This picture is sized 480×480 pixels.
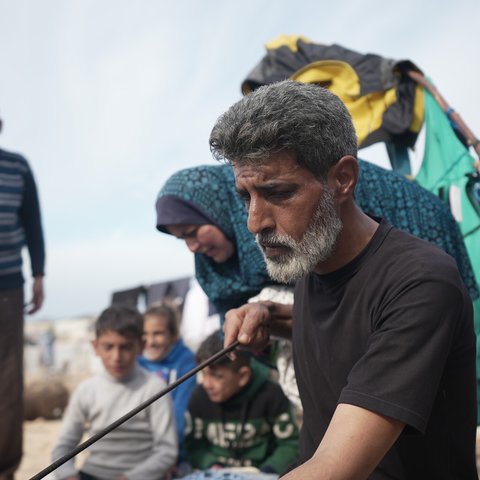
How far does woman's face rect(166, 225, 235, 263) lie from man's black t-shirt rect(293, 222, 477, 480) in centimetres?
109

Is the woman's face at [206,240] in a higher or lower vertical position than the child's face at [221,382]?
higher

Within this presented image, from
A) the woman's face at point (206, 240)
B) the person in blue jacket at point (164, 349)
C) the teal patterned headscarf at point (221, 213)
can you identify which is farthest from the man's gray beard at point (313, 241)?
the person in blue jacket at point (164, 349)

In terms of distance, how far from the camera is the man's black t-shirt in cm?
132

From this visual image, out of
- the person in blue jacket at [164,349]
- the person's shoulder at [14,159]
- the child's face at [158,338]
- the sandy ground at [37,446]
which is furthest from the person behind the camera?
the sandy ground at [37,446]

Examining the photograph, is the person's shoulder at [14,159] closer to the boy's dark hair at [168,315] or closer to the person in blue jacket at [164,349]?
the person in blue jacket at [164,349]

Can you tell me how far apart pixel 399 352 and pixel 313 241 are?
0.39 m

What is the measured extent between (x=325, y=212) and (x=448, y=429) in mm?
623

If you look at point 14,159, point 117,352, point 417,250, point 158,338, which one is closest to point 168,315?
point 158,338

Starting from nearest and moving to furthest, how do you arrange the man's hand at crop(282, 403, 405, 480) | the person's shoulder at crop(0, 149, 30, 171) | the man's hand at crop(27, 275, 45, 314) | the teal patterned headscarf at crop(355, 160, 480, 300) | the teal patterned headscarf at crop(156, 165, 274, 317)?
the man's hand at crop(282, 403, 405, 480), the teal patterned headscarf at crop(355, 160, 480, 300), the teal patterned headscarf at crop(156, 165, 274, 317), the person's shoulder at crop(0, 149, 30, 171), the man's hand at crop(27, 275, 45, 314)

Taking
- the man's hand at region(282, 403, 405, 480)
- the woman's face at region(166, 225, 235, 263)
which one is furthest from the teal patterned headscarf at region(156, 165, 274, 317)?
the man's hand at region(282, 403, 405, 480)

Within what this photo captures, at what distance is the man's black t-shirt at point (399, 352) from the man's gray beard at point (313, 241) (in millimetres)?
→ 88

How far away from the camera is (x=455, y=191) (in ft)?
10.2

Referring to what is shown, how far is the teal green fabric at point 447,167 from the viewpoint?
2.99 metres

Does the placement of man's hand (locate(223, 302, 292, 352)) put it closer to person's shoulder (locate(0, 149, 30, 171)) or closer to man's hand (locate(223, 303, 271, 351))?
man's hand (locate(223, 303, 271, 351))
